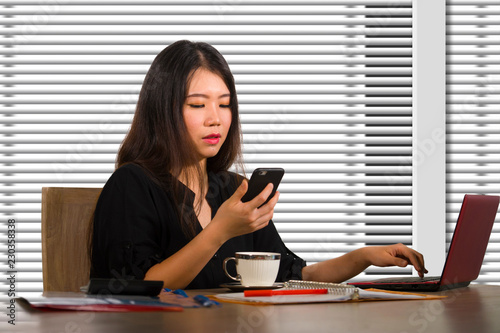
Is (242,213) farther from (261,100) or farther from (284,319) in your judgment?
(261,100)

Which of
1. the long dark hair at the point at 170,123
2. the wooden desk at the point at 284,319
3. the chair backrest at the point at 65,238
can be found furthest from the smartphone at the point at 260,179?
the chair backrest at the point at 65,238

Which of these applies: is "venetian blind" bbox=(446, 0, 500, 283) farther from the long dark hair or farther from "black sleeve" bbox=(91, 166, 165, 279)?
"black sleeve" bbox=(91, 166, 165, 279)

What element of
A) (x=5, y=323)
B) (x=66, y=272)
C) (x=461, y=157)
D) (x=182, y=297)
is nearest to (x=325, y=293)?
(x=182, y=297)

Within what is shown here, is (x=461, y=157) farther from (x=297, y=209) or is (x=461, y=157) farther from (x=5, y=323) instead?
(x=5, y=323)

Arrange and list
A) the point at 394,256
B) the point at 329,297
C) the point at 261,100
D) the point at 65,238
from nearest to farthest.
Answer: the point at 329,297
the point at 394,256
the point at 65,238
the point at 261,100

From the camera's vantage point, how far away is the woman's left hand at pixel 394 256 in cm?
131

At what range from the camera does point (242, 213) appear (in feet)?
3.89

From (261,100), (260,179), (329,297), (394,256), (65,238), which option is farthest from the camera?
(261,100)

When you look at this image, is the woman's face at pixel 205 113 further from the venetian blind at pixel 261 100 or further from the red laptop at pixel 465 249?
the venetian blind at pixel 261 100

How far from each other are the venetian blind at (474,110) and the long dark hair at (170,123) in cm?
124

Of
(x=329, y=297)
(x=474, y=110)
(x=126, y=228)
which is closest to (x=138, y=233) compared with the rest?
(x=126, y=228)

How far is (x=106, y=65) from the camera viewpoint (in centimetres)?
242

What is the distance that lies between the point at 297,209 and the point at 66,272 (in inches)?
44.5

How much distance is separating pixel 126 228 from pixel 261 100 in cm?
114
